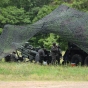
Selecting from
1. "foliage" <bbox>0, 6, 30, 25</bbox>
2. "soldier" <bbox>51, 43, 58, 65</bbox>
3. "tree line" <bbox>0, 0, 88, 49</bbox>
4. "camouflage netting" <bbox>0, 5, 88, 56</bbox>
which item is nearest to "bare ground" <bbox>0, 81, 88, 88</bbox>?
"camouflage netting" <bbox>0, 5, 88, 56</bbox>

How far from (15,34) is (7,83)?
257 inches

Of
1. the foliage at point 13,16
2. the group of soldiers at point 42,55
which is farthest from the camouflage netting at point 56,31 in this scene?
the foliage at point 13,16

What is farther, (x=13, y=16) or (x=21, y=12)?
(x=21, y=12)

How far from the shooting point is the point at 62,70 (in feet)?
56.1

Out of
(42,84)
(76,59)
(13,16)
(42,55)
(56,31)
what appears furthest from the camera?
(13,16)

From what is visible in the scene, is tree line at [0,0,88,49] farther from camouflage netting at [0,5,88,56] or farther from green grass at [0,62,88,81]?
green grass at [0,62,88,81]

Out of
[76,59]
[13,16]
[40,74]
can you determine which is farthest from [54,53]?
[13,16]

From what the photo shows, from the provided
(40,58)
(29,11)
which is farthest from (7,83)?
(29,11)

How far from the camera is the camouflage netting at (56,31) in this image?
19156mm

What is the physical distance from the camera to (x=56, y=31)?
63.7 ft

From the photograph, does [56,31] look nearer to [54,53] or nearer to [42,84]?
[54,53]

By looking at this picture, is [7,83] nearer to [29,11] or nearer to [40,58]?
[40,58]

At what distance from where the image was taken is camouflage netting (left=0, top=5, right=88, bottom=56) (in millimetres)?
19156

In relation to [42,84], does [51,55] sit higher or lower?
higher
